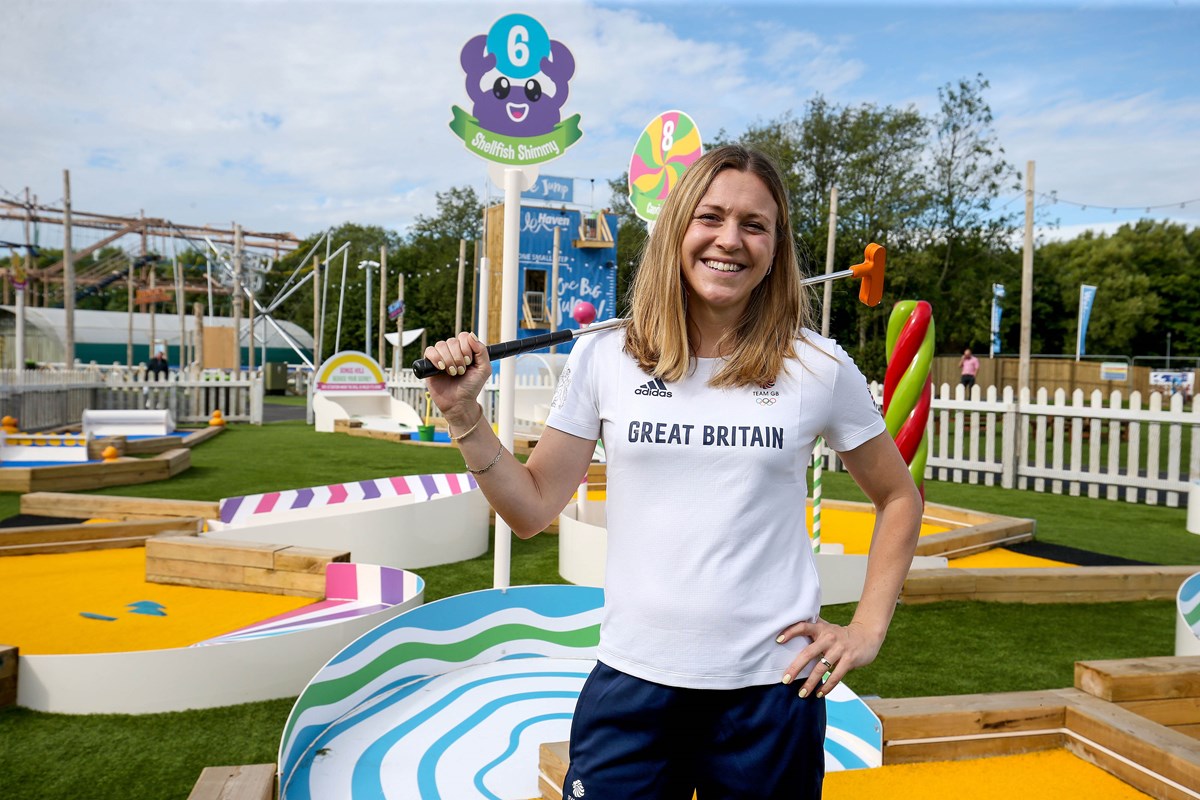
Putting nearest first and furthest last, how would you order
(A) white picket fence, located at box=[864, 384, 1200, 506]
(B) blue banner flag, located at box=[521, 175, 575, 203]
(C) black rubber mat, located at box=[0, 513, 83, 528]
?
1. (C) black rubber mat, located at box=[0, 513, 83, 528]
2. (A) white picket fence, located at box=[864, 384, 1200, 506]
3. (B) blue banner flag, located at box=[521, 175, 575, 203]

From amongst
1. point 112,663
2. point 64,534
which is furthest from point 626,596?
point 64,534

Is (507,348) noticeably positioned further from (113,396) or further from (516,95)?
(113,396)

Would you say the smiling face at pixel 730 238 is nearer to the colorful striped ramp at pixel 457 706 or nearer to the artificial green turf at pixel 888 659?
the colorful striped ramp at pixel 457 706

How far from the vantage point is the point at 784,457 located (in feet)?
4.55

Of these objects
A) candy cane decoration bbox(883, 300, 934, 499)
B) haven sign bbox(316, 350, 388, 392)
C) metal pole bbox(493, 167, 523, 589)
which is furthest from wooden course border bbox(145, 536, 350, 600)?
haven sign bbox(316, 350, 388, 392)

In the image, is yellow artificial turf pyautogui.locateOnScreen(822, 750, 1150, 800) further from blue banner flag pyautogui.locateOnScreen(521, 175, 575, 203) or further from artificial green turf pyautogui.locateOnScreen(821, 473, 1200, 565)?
blue banner flag pyautogui.locateOnScreen(521, 175, 575, 203)

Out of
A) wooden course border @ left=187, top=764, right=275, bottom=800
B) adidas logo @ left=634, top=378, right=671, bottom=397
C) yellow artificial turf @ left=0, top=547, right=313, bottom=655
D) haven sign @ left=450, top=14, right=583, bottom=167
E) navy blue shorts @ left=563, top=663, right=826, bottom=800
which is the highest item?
haven sign @ left=450, top=14, right=583, bottom=167

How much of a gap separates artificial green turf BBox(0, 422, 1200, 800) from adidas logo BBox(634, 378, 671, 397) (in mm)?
2156

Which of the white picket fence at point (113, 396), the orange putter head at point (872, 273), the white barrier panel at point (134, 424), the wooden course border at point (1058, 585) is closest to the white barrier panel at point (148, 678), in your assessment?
the orange putter head at point (872, 273)

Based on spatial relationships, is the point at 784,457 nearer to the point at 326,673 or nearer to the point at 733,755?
the point at 733,755

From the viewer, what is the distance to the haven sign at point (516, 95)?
13.4 feet

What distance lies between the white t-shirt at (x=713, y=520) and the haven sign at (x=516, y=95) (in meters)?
3.01

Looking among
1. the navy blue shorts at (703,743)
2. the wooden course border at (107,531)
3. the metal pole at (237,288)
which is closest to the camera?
the navy blue shorts at (703,743)

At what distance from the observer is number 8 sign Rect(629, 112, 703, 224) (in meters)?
6.39
